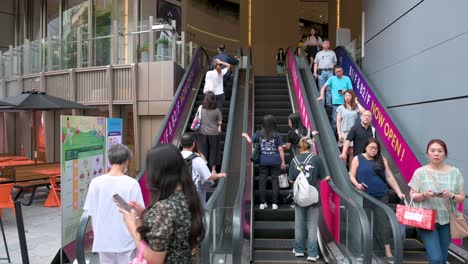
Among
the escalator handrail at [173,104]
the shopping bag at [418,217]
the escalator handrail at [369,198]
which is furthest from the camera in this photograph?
the escalator handrail at [173,104]

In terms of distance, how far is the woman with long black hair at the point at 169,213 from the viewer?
2.06 m

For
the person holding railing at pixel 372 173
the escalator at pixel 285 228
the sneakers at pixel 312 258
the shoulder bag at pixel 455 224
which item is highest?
the person holding railing at pixel 372 173

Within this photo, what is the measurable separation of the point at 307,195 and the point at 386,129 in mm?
3142

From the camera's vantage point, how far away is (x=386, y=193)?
17.0 ft

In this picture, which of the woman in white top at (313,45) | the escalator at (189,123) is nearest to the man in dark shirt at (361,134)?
the escalator at (189,123)

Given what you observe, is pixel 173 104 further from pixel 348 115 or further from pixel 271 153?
pixel 348 115

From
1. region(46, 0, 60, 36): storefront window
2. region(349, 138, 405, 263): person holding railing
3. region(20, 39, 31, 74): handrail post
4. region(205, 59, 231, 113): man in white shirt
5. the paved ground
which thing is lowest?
the paved ground

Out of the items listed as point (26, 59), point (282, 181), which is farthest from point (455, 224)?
point (26, 59)

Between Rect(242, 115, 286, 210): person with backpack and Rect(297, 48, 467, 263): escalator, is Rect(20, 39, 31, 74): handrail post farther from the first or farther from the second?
Rect(242, 115, 286, 210): person with backpack

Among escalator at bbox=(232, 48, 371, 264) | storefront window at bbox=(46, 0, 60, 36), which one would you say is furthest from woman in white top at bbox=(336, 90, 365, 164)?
storefront window at bbox=(46, 0, 60, 36)

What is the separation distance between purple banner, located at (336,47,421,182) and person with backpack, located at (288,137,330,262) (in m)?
1.78

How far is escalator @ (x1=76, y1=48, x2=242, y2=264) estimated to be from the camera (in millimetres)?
4457

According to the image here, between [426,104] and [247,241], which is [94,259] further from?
[426,104]

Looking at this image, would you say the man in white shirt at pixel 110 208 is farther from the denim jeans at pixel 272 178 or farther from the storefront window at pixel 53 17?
the storefront window at pixel 53 17
